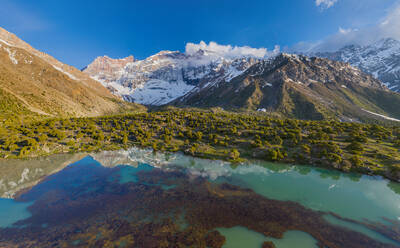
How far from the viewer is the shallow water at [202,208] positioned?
18.2m

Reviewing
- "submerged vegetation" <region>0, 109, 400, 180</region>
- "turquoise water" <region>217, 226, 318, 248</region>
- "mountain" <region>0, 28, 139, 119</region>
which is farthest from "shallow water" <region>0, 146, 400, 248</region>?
"mountain" <region>0, 28, 139, 119</region>

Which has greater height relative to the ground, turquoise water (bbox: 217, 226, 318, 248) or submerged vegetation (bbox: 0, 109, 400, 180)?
submerged vegetation (bbox: 0, 109, 400, 180)

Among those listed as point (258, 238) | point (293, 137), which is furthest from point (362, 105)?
point (258, 238)

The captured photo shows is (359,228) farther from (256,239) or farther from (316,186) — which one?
(256,239)

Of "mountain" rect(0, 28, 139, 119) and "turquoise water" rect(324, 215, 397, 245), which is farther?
"mountain" rect(0, 28, 139, 119)

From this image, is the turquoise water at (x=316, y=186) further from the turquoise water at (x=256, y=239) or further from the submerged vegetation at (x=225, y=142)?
the turquoise water at (x=256, y=239)

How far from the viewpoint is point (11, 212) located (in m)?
21.8

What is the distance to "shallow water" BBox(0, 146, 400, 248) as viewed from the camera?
1819cm

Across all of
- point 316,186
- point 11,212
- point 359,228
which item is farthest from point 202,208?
point 11,212

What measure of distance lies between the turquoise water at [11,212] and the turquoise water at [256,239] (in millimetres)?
23858

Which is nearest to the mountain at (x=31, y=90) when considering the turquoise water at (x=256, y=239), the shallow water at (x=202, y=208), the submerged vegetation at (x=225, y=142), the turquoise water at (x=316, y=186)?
the submerged vegetation at (x=225, y=142)

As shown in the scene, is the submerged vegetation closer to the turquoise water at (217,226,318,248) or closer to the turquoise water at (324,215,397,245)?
the turquoise water at (324,215,397,245)

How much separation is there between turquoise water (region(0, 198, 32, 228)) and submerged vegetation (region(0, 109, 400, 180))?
22293 millimetres

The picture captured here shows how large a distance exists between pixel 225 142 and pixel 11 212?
4480 centimetres
